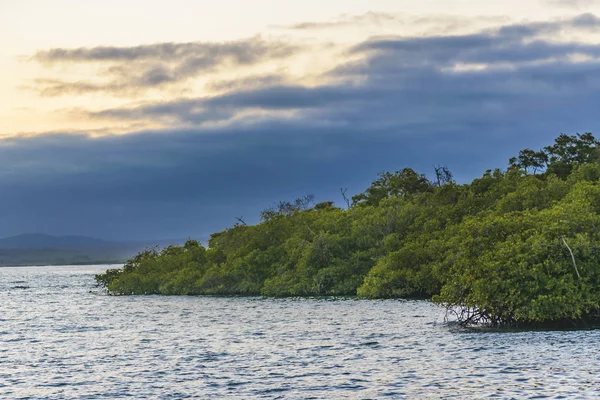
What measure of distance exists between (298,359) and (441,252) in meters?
40.2

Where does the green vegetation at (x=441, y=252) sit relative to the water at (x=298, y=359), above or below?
above

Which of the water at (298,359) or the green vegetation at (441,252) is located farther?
the green vegetation at (441,252)

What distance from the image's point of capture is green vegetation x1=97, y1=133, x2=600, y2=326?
4641 centimetres

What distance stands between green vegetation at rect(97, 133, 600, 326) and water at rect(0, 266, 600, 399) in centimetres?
272

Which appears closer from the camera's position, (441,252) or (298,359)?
(298,359)

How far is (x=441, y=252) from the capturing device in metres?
79.1

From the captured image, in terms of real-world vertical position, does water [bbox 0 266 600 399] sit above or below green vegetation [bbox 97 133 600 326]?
below

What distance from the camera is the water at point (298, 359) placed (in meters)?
32.7

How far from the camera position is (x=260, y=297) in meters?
94.1

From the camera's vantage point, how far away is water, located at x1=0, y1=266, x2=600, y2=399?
32.7 metres

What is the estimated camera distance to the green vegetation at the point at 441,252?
152 feet

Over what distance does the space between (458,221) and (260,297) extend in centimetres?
2509

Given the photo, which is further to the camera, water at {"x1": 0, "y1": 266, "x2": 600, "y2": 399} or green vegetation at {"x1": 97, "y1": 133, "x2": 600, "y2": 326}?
green vegetation at {"x1": 97, "y1": 133, "x2": 600, "y2": 326}

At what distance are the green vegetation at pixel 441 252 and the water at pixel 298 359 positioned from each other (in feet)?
8.93
